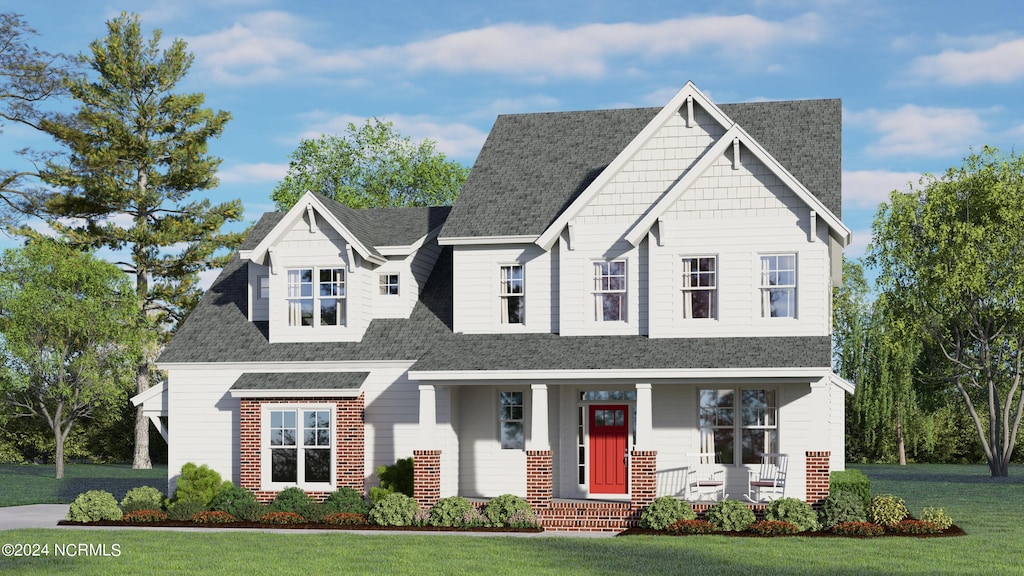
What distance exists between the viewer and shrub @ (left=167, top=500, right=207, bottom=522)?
85.5 ft

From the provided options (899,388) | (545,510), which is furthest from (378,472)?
(899,388)

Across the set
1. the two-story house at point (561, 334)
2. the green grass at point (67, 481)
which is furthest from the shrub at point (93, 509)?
the green grass at point (67, 481)

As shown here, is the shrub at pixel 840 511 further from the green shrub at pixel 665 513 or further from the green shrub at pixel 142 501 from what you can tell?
the green shrub at pixel 142 501

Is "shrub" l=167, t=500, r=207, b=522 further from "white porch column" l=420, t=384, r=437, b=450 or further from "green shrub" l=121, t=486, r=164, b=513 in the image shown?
"white porch column" l=420, t=384, r=437, b=450

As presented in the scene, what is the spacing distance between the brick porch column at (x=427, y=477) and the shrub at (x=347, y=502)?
4.14ft

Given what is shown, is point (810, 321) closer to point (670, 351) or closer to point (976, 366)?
point (670, 351)

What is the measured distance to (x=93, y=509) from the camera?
25688 mm

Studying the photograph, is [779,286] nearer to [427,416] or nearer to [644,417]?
[644,417]

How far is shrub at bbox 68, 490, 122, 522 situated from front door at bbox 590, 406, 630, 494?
35.4ft

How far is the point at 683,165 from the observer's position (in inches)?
1078

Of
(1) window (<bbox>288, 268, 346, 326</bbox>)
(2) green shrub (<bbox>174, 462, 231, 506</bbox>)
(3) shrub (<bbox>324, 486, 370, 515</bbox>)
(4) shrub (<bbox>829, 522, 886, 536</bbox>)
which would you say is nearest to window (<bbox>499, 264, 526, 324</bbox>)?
(1) window (<bbox>288, 268, 346, 326</bbox>)

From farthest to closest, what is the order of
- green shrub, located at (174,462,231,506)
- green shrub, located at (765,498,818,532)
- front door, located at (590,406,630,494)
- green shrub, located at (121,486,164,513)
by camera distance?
front door, located at (590,406,630,494)
green shrub, located at (174,462,231,506)
green shrub, located at (121,486,164,513)
green shrub, located at (765,498,818,532)

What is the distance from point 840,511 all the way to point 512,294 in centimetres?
932

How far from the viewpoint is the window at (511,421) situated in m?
27.8
